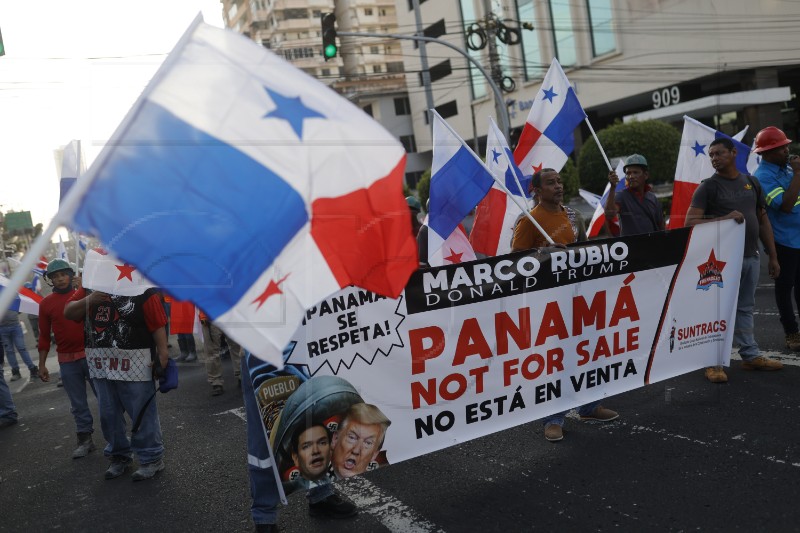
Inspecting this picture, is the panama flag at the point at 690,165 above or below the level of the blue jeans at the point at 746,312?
above

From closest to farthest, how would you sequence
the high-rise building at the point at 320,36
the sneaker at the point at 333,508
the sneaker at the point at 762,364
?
1. the sneaker at the point at 333,508
2. the sneaker at the point at 762,364
3. the high-rise building at the point at 320,36

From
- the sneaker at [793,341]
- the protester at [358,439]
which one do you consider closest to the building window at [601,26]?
the sneaker at [793,341]

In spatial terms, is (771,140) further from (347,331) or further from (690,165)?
(347,331)

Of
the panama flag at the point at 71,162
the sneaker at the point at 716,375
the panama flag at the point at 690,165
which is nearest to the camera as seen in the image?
the sneaker at the point at 716,375

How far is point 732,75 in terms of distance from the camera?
29109 millimetres

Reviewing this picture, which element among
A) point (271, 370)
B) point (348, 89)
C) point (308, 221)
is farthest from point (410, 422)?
point (348, 89)

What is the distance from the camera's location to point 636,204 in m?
6.58

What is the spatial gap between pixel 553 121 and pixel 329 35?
9717 mm

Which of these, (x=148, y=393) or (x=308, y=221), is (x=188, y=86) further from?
(x=148, y=393)

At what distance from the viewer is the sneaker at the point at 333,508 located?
4.08m

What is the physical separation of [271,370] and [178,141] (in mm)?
1484

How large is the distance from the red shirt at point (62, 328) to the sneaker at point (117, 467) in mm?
1245

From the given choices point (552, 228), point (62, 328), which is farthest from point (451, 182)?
point (62, 328)

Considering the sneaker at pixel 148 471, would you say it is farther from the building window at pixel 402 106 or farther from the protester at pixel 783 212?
the building window at pixel 402 106
